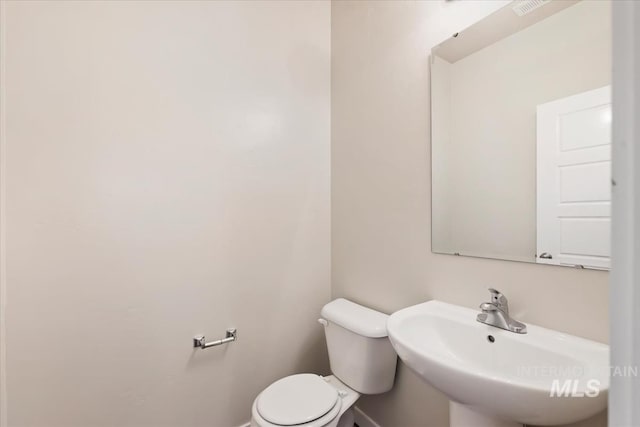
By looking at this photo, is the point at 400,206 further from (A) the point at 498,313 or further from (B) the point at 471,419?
(B) the point at 471,419

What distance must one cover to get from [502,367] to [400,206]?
0.68 m

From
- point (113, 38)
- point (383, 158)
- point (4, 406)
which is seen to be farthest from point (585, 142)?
point (4, 406)

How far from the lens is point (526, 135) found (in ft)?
3.07

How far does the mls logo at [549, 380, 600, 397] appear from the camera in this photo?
1.85 feet

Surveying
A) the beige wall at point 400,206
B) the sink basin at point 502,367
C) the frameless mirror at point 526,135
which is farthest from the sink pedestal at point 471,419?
the frameless mirror at point 526,135

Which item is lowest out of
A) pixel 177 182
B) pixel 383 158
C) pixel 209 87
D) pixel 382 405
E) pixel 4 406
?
pixel 382 405

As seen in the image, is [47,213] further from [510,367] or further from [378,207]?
[510,367]

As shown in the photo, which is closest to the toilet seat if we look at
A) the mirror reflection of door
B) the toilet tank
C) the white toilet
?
the white toilet

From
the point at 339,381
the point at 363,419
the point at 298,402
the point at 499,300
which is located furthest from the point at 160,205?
the point at 363,419

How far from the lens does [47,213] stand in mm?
987

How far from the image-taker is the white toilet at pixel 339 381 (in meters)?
1.04

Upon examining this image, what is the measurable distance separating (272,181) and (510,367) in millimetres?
1215

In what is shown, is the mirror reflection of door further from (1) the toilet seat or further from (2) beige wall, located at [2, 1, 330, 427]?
(2) beige wall, located at [2, 1, 330, 427]

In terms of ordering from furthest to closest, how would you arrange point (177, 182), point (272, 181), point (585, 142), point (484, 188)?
point (272, 181) < point (177, 182) < point (484, 188) < point (585, 142)
